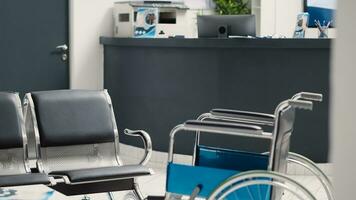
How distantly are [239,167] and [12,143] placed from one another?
1303mm

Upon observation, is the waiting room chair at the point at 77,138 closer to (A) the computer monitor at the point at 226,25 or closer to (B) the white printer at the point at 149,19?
(A) the computer monitor at the point at 226,25

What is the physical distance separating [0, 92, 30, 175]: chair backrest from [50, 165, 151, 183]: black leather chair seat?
0.34 metres

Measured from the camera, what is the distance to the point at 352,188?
2.48ft

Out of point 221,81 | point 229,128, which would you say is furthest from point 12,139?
point 221,81

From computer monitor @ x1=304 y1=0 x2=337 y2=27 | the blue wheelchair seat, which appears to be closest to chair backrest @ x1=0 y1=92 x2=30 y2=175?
the blue wheelchair seat

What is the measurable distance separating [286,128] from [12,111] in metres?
1.61

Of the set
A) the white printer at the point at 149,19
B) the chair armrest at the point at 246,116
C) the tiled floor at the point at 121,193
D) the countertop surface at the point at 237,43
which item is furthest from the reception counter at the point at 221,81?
the chair armrest at the point at 246,116

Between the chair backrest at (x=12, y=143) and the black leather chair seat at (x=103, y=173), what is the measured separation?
1.13ft

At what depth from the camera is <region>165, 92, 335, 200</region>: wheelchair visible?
248 cm

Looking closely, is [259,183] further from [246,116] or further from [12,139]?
[12,139]

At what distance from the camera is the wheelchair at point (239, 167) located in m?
2.48

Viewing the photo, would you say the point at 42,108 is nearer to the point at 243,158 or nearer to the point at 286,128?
the point at 243,158

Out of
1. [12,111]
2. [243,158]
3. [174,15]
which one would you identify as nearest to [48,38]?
[174,15]

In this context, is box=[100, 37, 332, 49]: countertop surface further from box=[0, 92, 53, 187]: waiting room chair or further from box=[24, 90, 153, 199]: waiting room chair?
box=[0, 92, 53, 187]: waiting room chair
